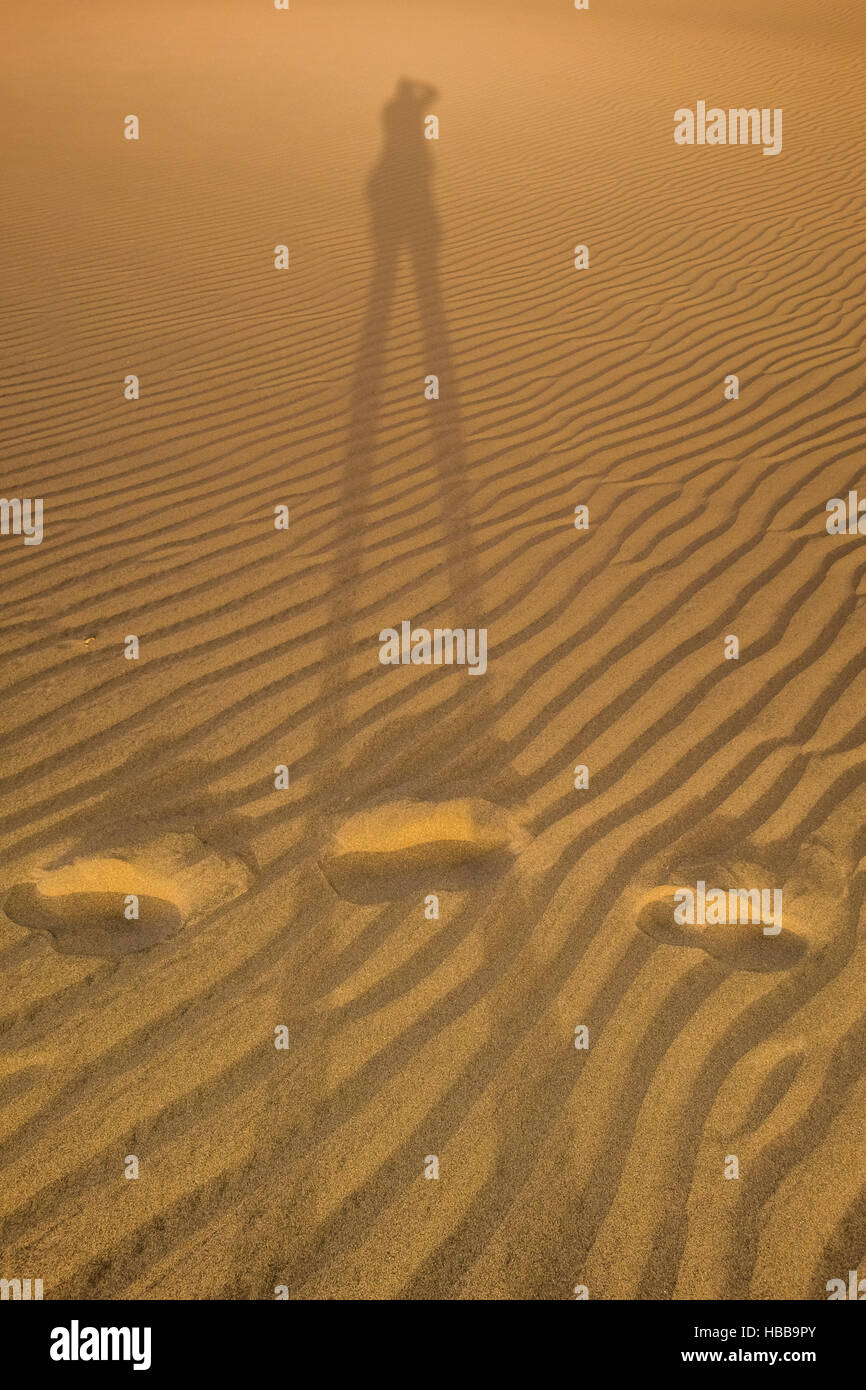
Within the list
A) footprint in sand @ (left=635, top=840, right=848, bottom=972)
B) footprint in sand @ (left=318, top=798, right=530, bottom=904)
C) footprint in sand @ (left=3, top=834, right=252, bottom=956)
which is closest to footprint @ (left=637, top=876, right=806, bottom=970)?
footprint in sand @ (left=635, top=840, right=848, bottom=972)

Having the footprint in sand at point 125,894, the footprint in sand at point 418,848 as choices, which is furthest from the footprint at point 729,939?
the footprint in sand at point 125,894

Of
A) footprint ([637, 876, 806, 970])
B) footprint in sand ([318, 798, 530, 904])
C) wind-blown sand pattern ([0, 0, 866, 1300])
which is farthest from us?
footprint in sand ([318, 798, 530, 904])

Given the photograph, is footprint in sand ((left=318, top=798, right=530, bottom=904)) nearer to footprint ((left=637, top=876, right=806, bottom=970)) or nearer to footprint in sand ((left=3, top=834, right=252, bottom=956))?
footprint in sand ((left=3, top=834, right=252, bottom=956))

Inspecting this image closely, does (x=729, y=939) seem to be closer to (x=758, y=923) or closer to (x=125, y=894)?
(x=758, y=923)

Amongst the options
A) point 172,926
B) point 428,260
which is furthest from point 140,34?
point 172,926

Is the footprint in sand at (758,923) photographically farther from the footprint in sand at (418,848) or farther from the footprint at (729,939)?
the footprint in sand at (418,848)

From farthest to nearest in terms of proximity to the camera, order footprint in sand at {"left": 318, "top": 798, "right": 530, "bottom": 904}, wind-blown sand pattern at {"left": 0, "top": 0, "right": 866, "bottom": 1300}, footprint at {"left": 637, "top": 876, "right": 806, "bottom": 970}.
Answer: footprint in sand at {"left": 318, "top": 798, "right": 530, "bottom": 904} → footprint at {"left": 637, "top": 876, "right": 806, "bottom": 970} → wind-blown sand pattern at {"left": 0, "top": 0, "right": 866, "bottom": 1300}

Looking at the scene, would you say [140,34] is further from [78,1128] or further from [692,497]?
[78,1128]
